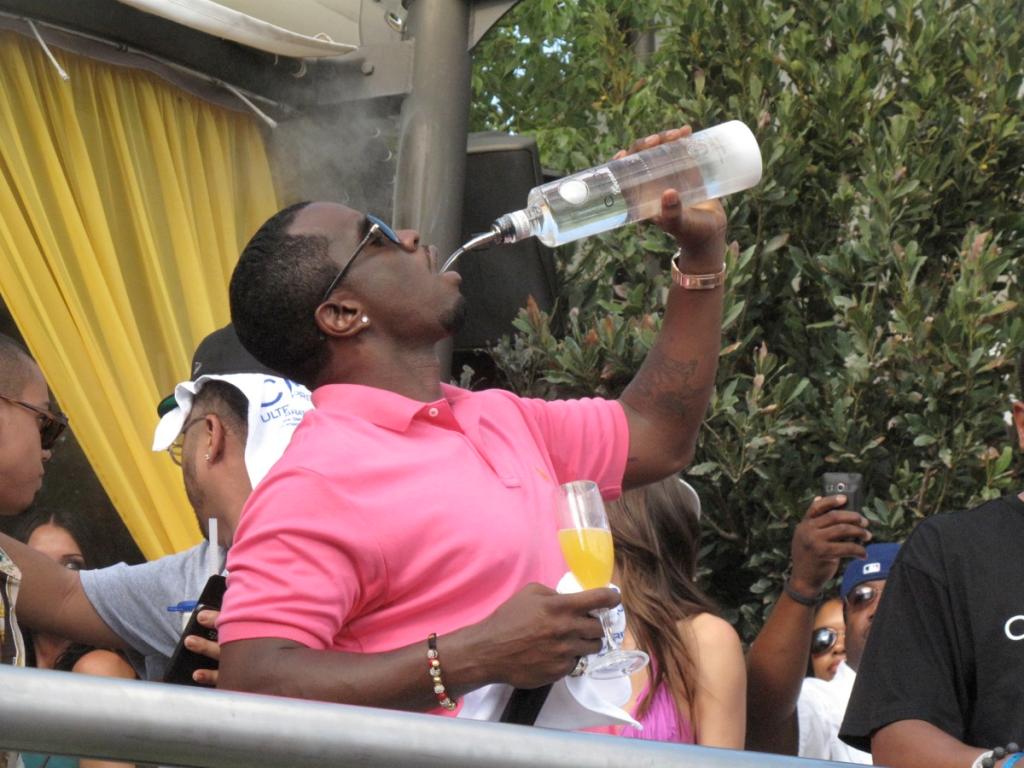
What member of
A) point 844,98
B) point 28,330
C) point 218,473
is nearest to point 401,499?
point 218,473

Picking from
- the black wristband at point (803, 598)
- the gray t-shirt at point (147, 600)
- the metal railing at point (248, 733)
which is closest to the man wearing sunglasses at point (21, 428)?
the gray t-shirt at point (147, 600)

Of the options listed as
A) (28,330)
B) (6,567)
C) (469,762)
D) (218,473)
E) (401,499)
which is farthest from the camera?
(28,330)

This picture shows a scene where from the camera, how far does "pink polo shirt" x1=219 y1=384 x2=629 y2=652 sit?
220 cm

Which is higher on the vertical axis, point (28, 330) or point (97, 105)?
point (97, 105)

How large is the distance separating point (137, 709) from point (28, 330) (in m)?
3.59

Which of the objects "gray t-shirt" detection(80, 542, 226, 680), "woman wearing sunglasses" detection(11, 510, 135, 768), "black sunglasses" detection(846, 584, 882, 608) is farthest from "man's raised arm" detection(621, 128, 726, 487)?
"black sunglasses" detection(846, 584, 882, 608)

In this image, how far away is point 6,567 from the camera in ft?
9.02

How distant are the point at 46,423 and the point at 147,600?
43 cm

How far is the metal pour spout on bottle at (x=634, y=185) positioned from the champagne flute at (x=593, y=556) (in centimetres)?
80

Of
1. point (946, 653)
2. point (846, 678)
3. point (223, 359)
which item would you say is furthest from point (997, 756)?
point (223, 359)

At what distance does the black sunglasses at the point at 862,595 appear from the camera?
447 cm

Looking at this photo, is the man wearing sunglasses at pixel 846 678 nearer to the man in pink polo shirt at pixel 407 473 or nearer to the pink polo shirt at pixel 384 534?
the man in pink polo shirt at pixel 407 473

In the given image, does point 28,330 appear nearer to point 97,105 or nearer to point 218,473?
point 97,105

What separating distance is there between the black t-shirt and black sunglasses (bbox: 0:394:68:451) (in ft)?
5.47
